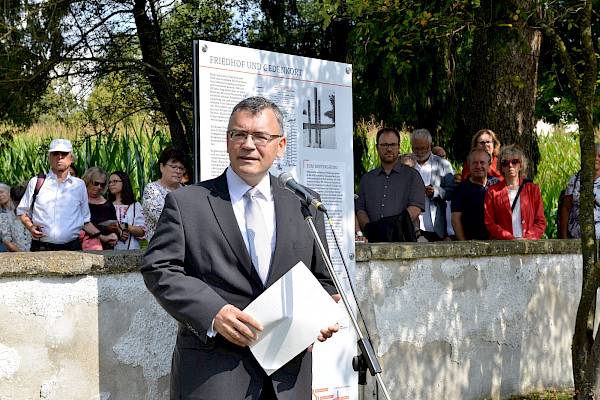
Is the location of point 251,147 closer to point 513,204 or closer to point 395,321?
point 395,321

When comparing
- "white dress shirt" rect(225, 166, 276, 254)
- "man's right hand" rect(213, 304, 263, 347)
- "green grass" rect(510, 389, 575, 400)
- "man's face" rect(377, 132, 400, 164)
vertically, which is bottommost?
"green grass" rect(510, 389, 575, 400)

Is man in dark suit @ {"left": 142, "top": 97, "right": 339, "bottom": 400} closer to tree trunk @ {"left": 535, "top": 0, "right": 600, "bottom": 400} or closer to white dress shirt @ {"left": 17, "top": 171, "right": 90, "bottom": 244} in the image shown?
tree trunk @ {"left": 535, "top": 0, "right": 600, "bottom": 400}

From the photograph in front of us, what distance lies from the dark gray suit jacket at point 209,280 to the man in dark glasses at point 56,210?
3.33 meters

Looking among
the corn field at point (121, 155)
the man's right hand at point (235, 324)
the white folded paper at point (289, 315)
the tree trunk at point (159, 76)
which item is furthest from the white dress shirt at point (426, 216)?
the man's right hand at point (235, 324)

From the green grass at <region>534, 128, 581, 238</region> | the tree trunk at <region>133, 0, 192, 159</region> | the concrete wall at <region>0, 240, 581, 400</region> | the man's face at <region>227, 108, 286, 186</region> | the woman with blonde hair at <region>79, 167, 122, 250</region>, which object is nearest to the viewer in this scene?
the man's face at <region>227, 108, 286, 186</region>

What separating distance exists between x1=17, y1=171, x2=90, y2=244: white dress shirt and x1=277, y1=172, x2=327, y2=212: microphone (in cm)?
346

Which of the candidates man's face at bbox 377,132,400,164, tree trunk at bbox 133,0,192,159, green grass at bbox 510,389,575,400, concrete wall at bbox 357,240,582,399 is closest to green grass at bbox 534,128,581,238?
concrete wall at bbox 357,240,582,399

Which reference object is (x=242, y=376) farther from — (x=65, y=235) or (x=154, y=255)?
(x=65, y=235)

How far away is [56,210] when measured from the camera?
232 inches

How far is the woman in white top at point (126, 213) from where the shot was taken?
638cm

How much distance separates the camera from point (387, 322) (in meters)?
5.24

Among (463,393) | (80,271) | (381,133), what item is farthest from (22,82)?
(463,393)

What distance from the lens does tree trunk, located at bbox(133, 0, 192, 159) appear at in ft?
27.9

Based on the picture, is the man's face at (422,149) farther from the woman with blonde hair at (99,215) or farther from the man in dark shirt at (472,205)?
the woman with blonde hair at (99,215)
